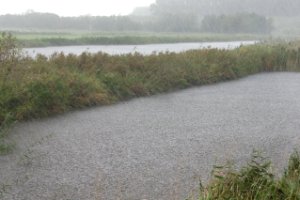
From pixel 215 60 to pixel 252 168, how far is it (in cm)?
1319

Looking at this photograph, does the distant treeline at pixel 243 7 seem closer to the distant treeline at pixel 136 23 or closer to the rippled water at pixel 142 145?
the distant treeline at pixel 136 23

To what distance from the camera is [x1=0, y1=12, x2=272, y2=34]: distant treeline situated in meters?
56.1

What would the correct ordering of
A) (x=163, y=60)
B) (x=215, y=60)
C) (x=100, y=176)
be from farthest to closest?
(x=215, y=60), (x=163, y=60), (x=100, y=176)

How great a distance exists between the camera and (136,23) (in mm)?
68875

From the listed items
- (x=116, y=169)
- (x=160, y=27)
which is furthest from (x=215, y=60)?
(x=160, y=27)

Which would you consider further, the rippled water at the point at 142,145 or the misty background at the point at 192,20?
the misty background at the point at 192,20

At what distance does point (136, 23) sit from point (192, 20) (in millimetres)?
10836

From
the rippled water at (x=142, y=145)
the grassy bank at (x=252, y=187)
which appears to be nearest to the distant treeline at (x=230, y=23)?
the rippled water at (x=142, y=145)

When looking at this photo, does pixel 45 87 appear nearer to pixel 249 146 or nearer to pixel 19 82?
pixel 19 82

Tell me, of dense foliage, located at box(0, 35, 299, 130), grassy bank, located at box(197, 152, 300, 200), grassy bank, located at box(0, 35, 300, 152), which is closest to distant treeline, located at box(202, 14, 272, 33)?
dense foliage, located at box(0, 35, 299, 130)

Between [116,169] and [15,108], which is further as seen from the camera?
Answer: [15,108]

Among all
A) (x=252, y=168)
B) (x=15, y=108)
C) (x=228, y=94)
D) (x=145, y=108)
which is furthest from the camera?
(x=228, y=94)

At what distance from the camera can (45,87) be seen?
10.6 meters

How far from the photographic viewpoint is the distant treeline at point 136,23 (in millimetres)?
56062
